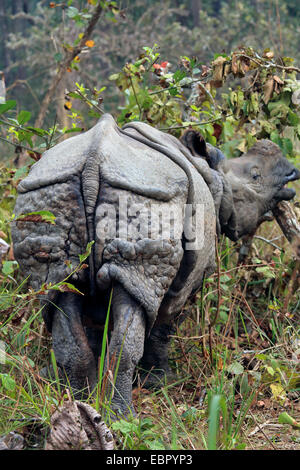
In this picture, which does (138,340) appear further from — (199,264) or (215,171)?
(215,171)

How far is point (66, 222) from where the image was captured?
3.14 meters

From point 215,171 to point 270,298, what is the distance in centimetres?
134

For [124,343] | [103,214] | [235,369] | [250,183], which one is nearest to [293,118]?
[250,183]

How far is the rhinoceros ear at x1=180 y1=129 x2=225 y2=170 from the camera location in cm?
417

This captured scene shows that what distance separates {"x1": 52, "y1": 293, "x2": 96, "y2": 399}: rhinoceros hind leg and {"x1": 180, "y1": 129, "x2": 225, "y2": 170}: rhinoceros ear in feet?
4.57

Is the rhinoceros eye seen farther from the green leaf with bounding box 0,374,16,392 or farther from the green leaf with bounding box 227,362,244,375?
the green leaf with bounding box 0,374,16,392

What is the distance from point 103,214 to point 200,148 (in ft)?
4.37

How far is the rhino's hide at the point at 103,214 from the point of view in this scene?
10.3ft

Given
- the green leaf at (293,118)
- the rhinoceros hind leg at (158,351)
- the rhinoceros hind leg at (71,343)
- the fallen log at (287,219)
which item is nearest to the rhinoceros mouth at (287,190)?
the fallen log at (287,219)

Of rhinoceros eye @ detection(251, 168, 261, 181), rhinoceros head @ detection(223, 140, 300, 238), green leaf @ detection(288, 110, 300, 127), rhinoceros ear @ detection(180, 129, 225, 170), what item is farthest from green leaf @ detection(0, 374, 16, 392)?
green leaf @ detection(288, 110, 300, 127)

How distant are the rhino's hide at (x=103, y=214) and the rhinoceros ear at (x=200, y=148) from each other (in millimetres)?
763

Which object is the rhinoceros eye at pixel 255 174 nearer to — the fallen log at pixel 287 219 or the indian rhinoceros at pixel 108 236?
the fallen log at pixel 287 219

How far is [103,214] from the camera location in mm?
3119

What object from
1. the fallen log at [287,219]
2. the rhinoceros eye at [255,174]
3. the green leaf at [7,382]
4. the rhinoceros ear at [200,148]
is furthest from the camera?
the fallen log at [287,219]
